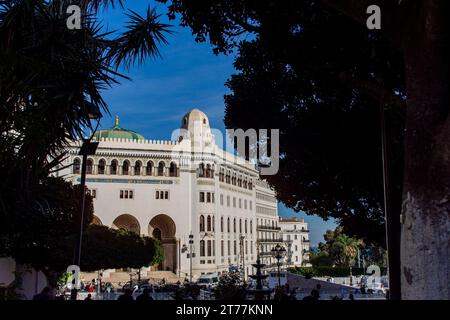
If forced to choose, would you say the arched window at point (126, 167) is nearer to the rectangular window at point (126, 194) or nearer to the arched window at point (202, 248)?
the rectangular window at point (126, 194)

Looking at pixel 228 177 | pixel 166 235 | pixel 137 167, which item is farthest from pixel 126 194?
pixel 228 177

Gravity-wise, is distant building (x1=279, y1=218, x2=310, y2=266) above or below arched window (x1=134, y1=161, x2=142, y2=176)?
below

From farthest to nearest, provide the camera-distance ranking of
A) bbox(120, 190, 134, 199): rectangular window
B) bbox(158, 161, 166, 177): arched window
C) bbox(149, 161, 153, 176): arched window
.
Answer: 1. bbox(158, 161, 166, 177): arched window
2. bbox(149, 161, 153, 176): arched window
3. bbox(120, 190, 134, 199): rectangular window

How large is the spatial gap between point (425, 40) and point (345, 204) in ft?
39.1

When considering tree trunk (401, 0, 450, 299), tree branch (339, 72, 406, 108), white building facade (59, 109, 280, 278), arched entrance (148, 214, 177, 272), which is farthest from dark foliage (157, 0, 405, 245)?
arched entrance (148, 214, 177, 272)

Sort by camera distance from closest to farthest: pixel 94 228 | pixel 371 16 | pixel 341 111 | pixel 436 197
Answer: pixel 436 197 < pixel 371 16 < pixel 341 111 < pixel 94 228

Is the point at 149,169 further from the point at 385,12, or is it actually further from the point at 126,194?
the point at 385,12

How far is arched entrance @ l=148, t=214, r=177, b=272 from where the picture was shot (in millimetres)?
56344

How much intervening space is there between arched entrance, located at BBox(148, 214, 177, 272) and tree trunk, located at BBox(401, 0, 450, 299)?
167ft

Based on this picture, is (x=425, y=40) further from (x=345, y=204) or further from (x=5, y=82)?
(x=345, y=204)

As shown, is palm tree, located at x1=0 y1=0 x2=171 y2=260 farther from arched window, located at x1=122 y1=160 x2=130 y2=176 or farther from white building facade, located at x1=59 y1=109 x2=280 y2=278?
arched window, located at x1=122 y1=160 x2=130 y2=176

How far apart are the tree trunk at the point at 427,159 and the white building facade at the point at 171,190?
49.1 meters

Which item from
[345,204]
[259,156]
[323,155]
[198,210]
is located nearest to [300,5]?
[323,155]

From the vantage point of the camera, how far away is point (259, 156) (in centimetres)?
1700
